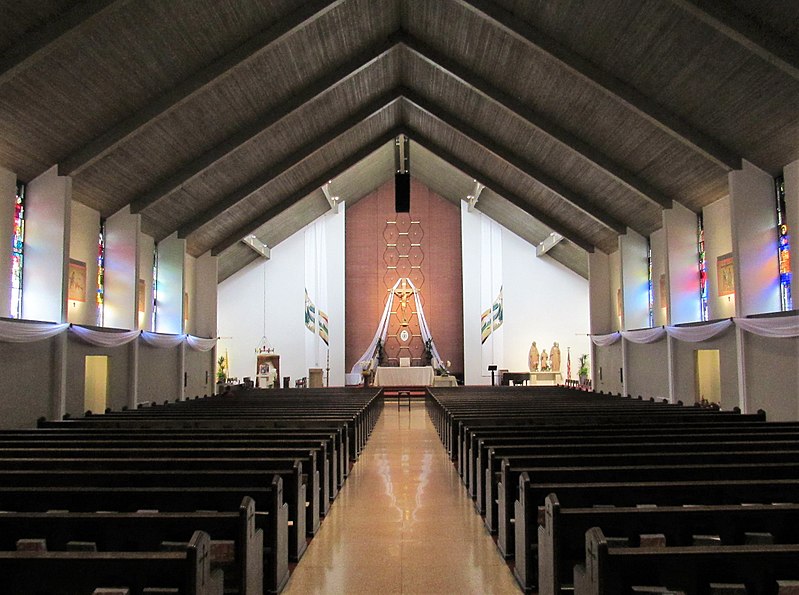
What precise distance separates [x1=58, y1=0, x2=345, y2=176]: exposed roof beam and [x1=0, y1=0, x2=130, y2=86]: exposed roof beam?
2579 millimetres

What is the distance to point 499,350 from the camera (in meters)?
23.3

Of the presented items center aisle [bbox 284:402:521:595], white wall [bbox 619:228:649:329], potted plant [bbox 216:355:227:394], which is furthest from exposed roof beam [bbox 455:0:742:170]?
potted plant [bbox 216:355:227:394]

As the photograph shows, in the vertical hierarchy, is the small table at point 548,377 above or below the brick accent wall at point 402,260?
below

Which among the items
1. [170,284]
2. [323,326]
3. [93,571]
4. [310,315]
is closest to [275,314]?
[310,315]

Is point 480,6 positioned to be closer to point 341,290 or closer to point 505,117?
point 505,117

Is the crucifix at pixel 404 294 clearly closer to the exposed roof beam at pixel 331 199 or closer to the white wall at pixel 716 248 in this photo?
the exposed roof beam at pixel 331 199

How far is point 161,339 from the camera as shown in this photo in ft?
47.6

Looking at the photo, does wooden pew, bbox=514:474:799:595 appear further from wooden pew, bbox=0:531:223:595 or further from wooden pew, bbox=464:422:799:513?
wooden pew, bbox=0:531:223:595

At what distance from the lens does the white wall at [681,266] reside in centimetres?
1336

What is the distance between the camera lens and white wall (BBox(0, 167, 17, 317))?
9.34 m

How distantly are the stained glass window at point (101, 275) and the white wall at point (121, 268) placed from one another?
56 mm

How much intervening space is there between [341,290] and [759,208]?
15678 mm

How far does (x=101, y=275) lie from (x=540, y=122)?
8711 millimetres

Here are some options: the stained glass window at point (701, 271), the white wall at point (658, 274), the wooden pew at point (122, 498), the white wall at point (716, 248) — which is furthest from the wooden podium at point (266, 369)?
the wooden pew at point (122, 498)
